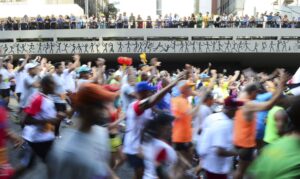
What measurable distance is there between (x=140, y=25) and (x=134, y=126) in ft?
77.4

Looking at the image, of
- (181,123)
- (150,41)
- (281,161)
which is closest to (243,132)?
(181,123)

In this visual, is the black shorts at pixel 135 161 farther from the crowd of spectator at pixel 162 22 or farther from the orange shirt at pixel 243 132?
the crowd of spectator at pixel 162 22

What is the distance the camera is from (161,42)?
27.7 m

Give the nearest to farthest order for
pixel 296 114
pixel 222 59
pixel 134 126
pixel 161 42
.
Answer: pixel 296 114 < pixel 134 126 < pixel 161 42 < pixel 222 59

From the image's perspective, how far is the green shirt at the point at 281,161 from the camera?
7.64 feet

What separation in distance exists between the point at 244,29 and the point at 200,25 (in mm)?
2677

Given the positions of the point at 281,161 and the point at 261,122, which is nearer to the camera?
the point at 281,161

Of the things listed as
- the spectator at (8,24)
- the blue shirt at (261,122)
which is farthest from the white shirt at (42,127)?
the spectator at (8,24)

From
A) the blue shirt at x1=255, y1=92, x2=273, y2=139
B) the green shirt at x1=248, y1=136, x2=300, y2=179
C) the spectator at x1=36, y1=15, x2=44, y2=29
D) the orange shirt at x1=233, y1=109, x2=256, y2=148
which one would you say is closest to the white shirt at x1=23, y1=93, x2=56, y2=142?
the orange shirt at x1=233, y1=109, x2=256, y2=148

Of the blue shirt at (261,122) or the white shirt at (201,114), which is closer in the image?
the blue shirt at (261,122)

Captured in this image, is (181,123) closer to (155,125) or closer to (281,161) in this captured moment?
(155,125)

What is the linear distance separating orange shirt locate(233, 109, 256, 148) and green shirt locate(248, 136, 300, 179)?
3273mm

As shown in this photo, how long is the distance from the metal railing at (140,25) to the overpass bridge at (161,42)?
1.09 ft

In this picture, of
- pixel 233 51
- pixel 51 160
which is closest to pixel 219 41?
pixel 233 51
